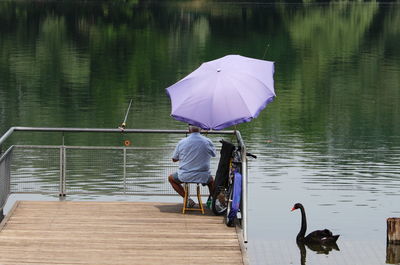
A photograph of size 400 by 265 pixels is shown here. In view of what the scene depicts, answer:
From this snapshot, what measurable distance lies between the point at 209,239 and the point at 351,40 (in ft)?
264

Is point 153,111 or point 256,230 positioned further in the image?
point 153,111

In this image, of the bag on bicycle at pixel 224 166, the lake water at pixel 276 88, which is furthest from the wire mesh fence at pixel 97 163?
the lake water at pixel 276 88

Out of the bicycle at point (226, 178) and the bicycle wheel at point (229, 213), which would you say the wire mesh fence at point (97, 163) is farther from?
the bicycle wheel at point (229, 213)

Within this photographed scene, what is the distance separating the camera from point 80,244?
14.6 metres

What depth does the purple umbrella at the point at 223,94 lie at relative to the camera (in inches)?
611

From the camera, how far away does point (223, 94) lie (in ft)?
51.6

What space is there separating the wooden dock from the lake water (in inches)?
169

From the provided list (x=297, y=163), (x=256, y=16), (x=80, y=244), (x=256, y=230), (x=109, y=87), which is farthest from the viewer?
(x=256, y=16)

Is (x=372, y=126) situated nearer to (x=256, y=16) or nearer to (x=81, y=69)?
(x=81, y=69)

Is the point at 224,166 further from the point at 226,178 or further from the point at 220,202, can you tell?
the point at 220,202

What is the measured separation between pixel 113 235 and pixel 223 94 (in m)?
2.49

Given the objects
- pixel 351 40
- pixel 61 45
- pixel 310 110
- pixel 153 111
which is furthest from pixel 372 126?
pixel 351 40

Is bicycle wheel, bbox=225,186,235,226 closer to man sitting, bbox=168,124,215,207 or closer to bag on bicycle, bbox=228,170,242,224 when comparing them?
bag on bicycle, bbox=228,170,242,224

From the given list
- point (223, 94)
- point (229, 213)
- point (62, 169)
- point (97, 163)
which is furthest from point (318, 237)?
point (223, 94)
